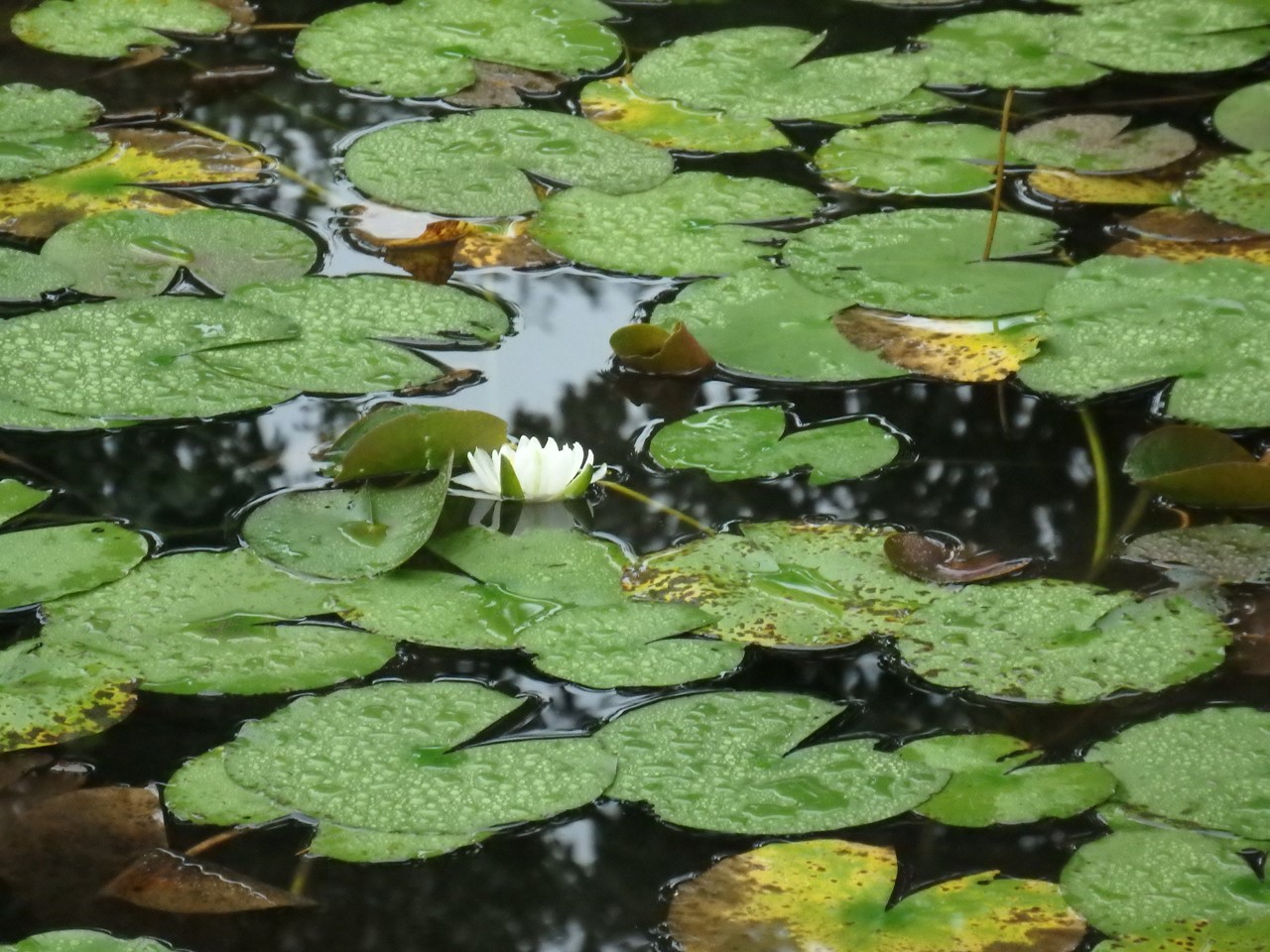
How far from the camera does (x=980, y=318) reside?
7.29ft

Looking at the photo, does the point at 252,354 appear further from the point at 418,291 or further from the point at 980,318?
the point at 980,318

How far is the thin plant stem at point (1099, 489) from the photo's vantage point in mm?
1773

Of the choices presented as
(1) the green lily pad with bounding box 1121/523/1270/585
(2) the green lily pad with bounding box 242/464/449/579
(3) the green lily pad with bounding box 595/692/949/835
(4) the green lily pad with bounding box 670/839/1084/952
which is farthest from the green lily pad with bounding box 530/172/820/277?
(4) the green lily pad with bounding box 670/839/1084/952

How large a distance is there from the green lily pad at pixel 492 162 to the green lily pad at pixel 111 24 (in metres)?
0.72

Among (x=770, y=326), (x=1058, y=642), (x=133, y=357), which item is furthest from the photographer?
(x=770, y=326)

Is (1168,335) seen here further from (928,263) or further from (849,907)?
(849,907)

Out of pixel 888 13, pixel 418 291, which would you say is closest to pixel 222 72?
pixel 418 291

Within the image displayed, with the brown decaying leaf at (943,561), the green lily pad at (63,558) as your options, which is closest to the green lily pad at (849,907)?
the brown decaying leaf at (943,561)

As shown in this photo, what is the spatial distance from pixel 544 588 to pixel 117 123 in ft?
5.29

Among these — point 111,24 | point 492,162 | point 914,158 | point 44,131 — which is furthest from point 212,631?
point 111,24

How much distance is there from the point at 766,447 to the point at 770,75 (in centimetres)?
128

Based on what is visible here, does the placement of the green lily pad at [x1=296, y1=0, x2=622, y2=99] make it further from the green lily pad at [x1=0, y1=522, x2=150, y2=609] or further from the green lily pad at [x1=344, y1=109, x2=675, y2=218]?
the green lily pad at [x1=0, y1=522, x2=150, y2=609]

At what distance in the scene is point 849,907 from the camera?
130 centimetres

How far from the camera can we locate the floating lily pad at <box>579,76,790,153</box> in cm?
274
